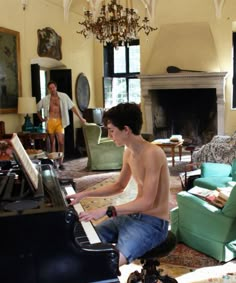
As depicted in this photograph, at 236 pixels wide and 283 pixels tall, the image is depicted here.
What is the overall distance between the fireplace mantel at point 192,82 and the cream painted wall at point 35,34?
4.75 ft

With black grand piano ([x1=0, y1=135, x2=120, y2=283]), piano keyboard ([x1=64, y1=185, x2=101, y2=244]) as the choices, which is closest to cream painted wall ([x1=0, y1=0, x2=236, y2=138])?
piano keyboard ([x1=64, y1=185, x2=101, y2=244])

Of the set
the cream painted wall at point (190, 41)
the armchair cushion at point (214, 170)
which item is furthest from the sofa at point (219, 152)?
the cream painted wall at point (190, 41)

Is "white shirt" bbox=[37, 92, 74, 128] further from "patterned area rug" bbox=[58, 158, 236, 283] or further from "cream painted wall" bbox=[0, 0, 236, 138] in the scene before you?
"patterned area rug" bbox=[58, 158, 236, 283]

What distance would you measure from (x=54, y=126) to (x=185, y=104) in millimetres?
3171

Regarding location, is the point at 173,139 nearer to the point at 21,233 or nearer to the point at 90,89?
the point at 90,89

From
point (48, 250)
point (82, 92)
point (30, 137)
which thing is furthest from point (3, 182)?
point (82, 92)

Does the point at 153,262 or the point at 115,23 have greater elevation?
the point at 115,23

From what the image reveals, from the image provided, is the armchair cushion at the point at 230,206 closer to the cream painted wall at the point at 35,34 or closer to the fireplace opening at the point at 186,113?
the cream painted wall at the point at 35,34

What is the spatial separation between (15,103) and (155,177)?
5056mm

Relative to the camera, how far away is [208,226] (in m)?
3.10

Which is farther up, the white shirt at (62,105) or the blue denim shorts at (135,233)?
the white shirt at (62,105)

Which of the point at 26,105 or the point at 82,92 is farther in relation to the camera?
the point at 82,92

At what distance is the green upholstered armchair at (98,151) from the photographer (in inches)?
265

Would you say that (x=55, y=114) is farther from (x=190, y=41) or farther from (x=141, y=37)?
(x=190, y=41)
